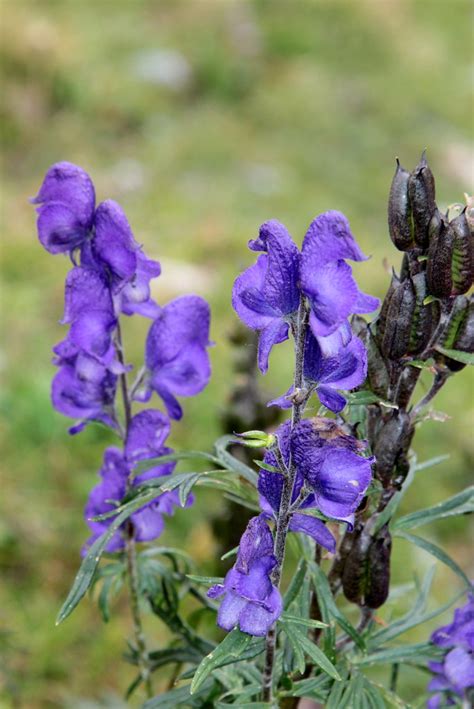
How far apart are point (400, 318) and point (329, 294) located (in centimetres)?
12

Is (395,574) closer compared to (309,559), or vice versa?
(309,559)

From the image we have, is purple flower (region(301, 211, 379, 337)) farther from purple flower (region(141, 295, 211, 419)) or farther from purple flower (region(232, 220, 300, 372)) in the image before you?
purple flower (region(141, 295, 211, 419))

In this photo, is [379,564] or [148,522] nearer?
[379,564]

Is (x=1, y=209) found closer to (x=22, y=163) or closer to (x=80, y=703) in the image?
(x=22, y=163)

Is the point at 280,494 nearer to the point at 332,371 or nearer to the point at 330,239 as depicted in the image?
the point at 332,371

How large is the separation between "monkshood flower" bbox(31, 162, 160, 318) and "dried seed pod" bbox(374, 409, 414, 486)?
0.30 meters

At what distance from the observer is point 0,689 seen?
156 cm

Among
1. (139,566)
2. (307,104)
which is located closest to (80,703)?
(139,566)

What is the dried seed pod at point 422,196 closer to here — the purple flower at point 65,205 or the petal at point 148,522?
the purple flower at point 65,205

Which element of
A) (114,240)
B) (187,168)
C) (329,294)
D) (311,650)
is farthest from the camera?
(187,168)

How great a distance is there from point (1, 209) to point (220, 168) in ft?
4.15

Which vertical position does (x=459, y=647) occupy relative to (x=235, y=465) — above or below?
below

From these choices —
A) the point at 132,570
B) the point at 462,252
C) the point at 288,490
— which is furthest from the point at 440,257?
the point at 132,570

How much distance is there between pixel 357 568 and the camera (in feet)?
2.83
